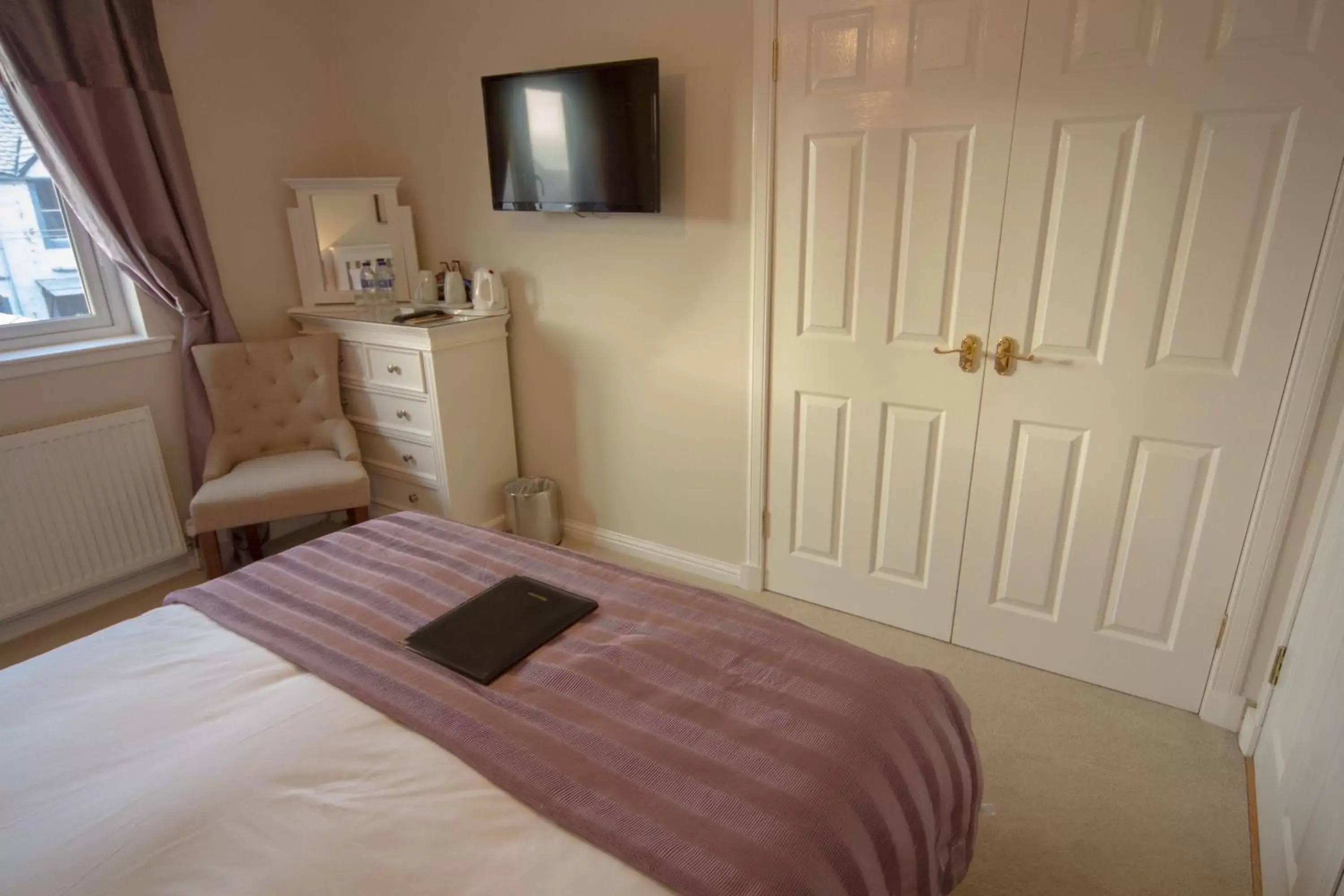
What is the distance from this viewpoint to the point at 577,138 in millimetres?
2648

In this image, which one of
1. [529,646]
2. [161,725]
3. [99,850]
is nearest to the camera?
[99,850]

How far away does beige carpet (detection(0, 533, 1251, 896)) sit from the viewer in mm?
1687

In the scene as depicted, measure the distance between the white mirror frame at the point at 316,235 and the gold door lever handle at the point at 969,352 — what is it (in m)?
2.43

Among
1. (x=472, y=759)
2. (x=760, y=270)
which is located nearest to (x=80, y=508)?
(x=472, y=759)

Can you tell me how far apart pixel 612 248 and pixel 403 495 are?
1.47 m

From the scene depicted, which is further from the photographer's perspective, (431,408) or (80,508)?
(431,408)

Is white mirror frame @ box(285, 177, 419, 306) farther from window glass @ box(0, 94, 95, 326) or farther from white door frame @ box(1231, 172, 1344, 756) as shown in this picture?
white door frame @ box(1231, 172, 1344, 756)

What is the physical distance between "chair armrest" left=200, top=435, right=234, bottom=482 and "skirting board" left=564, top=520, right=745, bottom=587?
1405 millimetres

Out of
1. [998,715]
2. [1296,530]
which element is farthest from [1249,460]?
[998,715]

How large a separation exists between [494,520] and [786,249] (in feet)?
5.88

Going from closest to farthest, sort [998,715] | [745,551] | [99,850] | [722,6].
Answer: [99,850] < [998,715] < [722,6] < [745,551]

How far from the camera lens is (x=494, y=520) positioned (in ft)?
11.0

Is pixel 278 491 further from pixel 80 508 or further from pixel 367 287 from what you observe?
pixel 367 287

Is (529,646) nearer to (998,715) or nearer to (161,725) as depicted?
(161,725)
